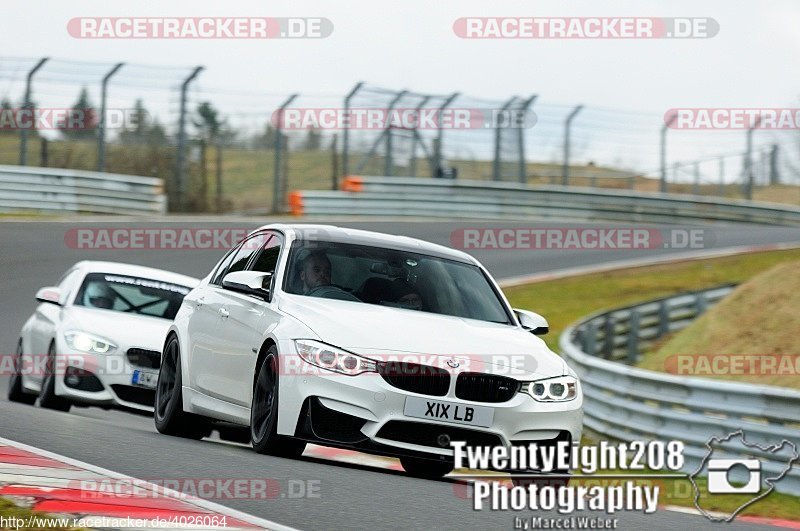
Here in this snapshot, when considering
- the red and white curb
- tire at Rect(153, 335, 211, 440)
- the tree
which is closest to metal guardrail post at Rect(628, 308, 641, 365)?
tire at Rect(153, 335, 211, 440)

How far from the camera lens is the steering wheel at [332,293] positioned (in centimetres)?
Result: 855

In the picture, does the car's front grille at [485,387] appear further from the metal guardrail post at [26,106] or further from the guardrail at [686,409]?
the metal guardrail post at [26,106]

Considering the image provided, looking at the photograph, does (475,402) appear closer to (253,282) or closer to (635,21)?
(253,282)

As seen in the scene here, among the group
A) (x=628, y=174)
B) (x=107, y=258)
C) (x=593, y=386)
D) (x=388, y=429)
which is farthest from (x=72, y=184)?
(x=388, y=429)

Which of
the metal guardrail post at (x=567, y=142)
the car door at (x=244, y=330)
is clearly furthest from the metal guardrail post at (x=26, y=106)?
the car door at (x=244, y=330)

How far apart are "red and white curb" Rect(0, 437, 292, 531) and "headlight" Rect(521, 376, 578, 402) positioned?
2230 mm

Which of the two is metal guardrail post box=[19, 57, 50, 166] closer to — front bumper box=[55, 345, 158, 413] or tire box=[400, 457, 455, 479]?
front bumper box=[55, 345, 158, 413]

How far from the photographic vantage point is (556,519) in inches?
266

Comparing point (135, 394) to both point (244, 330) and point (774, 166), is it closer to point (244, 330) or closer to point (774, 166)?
point (244, 330)

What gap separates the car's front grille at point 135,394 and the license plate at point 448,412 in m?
4.69

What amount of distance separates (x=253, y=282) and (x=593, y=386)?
20.3 feet

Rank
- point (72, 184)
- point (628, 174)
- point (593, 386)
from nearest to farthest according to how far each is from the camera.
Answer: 1. point (593, 386)
2. point (72, 184)
3. point (628, 174)

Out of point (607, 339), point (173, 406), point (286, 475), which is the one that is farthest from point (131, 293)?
point (607, 339)

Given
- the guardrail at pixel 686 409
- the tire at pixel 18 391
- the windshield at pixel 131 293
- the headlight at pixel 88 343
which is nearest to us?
the guardrail at pixel 686 409
